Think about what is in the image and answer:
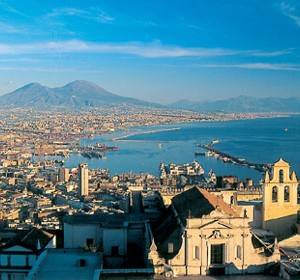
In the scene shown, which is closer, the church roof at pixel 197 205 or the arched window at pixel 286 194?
the church roof at pixel 197 205

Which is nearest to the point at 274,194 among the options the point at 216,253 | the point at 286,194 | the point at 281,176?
the point at 286,194

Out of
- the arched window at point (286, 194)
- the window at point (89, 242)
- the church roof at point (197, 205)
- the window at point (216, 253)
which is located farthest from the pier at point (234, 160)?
the window at point (216, 253)

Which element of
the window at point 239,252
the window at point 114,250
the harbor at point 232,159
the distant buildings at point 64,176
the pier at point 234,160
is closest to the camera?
the window at point 239,252

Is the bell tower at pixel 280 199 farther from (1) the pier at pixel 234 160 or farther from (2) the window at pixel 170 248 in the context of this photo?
(1) the pier at pixel 234 160

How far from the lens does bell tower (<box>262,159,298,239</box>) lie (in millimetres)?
13820

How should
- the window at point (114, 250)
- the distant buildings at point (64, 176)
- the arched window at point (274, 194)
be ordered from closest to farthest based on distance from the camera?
1. the window at point (114, 250)
2. the arched window at point (274, 194)
3. the distant buildings at point (64, 176)

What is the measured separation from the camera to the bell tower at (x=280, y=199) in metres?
13.8

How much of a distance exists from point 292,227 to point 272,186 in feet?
3.84

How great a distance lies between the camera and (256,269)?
1053 centimetres

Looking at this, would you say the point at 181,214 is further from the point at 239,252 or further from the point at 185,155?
the point at 185,155

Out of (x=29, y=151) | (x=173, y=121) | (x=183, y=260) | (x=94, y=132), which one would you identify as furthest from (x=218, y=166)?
(x=173, y=121)

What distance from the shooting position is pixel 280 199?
46.2ft

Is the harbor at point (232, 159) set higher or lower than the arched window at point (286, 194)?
lower

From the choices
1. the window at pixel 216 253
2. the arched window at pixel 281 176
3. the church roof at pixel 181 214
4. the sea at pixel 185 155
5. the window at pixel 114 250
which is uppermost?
the arched window at pixel 281 176
